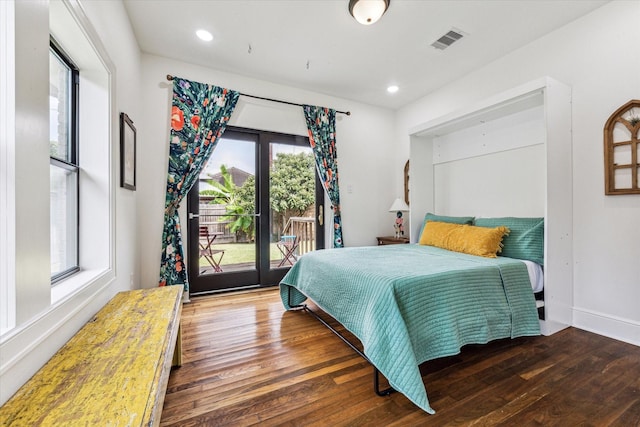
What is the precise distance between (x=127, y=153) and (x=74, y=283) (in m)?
1.25

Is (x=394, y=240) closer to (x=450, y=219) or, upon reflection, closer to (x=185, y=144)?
(x=450, y=219)

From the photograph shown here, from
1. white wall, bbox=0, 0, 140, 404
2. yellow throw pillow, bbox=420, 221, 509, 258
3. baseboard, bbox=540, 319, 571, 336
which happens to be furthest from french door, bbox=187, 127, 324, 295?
baseboard, bbox=540, 319, 571, 336

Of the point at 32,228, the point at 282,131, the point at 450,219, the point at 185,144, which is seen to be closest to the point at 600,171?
the point at 450,219

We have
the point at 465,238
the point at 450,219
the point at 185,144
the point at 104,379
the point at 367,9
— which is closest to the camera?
the point at 104,379

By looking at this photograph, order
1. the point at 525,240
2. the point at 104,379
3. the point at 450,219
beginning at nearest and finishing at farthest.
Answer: the point at 104,379
the point at 525,240
the point at 450,219

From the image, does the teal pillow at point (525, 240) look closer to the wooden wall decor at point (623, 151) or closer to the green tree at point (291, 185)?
the wooden wall decor at point (623, 151)

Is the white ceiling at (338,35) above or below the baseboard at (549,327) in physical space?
above

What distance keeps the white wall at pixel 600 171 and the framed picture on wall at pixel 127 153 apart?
3927mm

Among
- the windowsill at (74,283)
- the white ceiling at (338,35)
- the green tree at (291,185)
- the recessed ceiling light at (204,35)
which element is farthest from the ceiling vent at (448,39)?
the windowsill at (74,283)

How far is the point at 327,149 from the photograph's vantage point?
156 inches

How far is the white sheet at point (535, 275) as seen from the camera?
225 cm

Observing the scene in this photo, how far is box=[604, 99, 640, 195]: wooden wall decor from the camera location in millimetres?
2137

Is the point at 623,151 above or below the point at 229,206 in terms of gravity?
above

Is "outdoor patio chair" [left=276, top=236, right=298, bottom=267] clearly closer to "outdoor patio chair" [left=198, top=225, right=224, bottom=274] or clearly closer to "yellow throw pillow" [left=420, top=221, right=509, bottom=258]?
"outdoor patio chair" [left=198, top=225, right=224, bottom=274]
